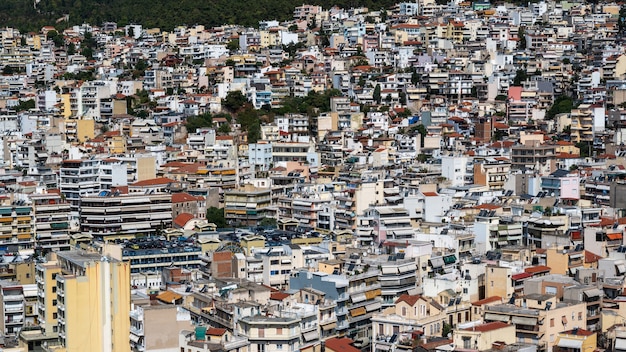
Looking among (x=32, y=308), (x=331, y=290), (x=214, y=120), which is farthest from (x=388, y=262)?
(x=214, y=120)

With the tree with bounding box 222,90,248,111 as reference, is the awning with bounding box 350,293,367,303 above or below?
below

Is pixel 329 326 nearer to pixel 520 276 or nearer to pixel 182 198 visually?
pixel 520 276

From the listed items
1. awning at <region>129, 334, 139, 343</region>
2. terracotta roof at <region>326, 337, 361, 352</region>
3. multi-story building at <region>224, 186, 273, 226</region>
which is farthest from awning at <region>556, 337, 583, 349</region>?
multi-story building at <region>224, 186, 273, 226</region>

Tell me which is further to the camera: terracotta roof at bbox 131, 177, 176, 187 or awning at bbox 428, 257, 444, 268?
terracotta roof at bbox 131, 177, 176, 187

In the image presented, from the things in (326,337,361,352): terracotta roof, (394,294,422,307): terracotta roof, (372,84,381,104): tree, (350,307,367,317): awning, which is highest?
(372,84,381,104): tree

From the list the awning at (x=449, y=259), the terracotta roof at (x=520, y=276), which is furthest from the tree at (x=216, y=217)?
the terracotta roof at (x=520, y=276)

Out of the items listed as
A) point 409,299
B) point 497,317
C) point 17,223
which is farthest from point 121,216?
point 497,317

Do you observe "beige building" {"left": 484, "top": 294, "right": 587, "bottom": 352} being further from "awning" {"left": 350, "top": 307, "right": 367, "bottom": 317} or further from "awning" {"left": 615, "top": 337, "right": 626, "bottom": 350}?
"awning" {"left": 350, "top": 307, "right": 367, "bottom": 317}
